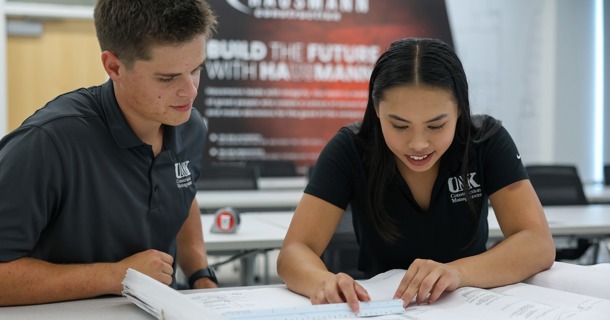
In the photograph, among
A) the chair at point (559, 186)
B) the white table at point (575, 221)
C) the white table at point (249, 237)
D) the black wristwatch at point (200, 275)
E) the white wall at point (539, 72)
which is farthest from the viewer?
the white wall at point (539, 72)

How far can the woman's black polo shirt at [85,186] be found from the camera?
4.25 ft

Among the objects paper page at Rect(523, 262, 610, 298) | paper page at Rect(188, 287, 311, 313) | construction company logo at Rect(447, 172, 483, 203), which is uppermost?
construction company logo at Rect(447, 172, 483, 203)

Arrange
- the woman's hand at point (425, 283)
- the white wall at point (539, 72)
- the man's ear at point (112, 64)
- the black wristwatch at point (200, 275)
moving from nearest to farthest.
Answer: the woman's hand at point (425, 283), the man's ear at point (112, 64), the black wristwatch at point (200, 275), the white wall at point (539, 72)

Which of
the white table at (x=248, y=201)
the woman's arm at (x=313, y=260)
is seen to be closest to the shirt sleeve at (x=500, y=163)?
the woman's arm at (x=313, y=260)

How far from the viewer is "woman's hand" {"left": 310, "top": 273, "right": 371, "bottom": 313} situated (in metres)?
1.22

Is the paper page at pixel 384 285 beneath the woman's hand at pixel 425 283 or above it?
beneath

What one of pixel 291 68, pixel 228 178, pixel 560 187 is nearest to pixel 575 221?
pixel 560 187

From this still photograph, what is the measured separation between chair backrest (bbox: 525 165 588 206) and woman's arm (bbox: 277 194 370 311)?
244 cm

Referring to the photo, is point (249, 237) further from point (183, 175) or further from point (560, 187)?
point (560, 187)

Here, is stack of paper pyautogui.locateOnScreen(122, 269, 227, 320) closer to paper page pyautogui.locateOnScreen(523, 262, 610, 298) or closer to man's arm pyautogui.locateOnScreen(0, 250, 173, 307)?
man's arm pyautogui.locateOnScreen(0, 250, 173, 307)

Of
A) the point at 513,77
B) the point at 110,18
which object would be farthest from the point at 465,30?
the point at 110,18

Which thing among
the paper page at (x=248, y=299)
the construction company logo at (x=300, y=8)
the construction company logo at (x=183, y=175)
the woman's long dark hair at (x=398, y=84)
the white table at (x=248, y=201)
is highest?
the construction company logo at (x=300, y=8)

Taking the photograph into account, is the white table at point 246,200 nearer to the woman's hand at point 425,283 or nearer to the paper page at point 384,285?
the paper page at point 384,285

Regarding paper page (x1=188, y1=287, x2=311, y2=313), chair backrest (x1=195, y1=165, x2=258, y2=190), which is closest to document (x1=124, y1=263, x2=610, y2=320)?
paper page (x1=188, y1=287, x2=311, y2=313)
